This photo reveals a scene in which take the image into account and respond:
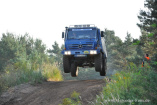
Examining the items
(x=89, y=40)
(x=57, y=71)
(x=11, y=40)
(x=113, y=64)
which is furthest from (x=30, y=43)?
(x=89, y=40)

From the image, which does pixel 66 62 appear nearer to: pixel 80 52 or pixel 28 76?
pixel 80 52

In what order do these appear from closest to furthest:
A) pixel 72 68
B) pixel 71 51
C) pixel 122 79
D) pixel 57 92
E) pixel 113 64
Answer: pixel 122 79
pixel 57 92
pixel 71 51
pixel 72 68
pixel 113 64

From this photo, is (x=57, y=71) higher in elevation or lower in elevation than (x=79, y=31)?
lower

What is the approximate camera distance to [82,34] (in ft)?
37.4

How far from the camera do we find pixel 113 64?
46031 mm

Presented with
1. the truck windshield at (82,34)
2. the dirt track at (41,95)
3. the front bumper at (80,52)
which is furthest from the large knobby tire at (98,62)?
the dirt track at (41,95)

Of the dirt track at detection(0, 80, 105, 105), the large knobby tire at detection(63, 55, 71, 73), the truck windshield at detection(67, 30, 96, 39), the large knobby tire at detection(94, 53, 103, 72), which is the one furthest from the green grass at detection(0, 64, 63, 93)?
the large knobby tire at detection(94, 53, 103, 72)

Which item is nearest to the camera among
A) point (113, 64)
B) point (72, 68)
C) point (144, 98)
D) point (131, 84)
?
point (144, 98)

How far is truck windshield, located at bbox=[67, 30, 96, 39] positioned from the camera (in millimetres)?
11359

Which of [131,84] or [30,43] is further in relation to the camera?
[30,43]

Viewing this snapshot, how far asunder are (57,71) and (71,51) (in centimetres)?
270

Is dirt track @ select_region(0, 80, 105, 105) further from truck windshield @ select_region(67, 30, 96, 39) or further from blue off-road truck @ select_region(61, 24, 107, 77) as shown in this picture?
truck windshield @ select_region(67, 30, 96, 39)

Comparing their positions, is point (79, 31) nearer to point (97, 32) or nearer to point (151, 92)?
point (97, 32)

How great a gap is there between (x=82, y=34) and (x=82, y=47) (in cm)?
85
